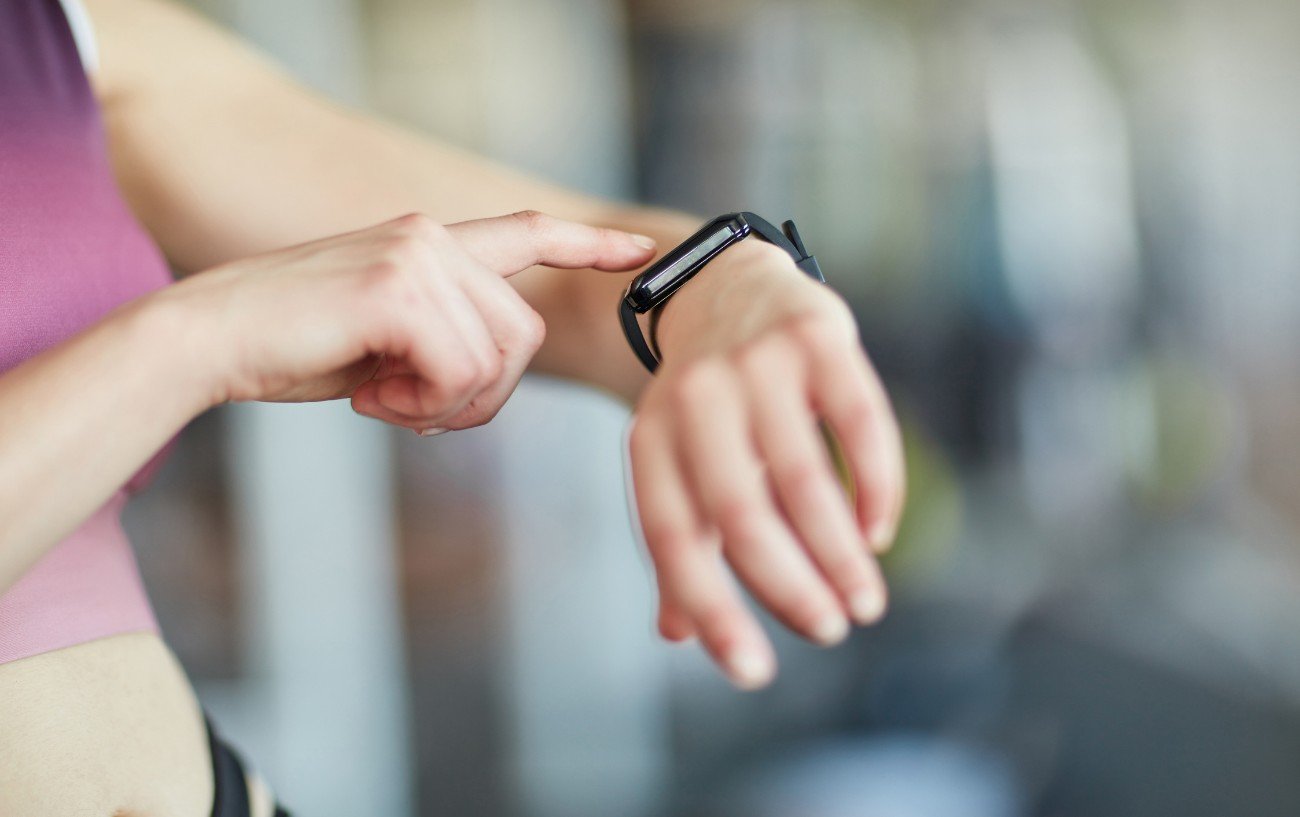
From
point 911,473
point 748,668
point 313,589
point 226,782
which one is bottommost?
point 911,473

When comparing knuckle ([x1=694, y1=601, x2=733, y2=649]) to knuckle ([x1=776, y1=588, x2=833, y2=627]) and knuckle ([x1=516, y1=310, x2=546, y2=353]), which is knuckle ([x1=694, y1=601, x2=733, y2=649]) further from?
knuckle ([x1=516, y1=310, x2=546, y2=353])

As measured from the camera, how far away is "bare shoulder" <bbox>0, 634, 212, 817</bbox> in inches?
21.5

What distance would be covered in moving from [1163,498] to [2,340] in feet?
12.6

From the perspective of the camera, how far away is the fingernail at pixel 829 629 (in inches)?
14.7

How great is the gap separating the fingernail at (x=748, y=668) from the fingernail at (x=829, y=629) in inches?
0.9

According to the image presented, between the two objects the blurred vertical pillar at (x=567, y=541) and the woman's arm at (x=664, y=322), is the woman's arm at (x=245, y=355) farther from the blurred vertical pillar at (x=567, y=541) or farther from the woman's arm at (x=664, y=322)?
the blurred vertical pillar at (x=567, y=541)

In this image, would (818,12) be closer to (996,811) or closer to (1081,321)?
(1081,321)

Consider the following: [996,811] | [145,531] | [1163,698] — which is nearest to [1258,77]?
[1163,698]

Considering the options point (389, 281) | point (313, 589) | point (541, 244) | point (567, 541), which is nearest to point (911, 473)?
point (567, 541)

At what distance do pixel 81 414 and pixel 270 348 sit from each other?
0.08m

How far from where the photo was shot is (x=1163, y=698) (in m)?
3.36

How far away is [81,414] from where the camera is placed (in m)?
0.46

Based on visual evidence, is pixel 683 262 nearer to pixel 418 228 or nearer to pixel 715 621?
pixel 418 228

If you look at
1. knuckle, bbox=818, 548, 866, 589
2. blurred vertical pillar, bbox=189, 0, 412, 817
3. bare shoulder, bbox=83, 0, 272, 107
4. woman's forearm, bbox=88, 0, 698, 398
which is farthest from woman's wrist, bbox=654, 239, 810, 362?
blurred vertical pillar, bbox=189, 0, 412, 817
